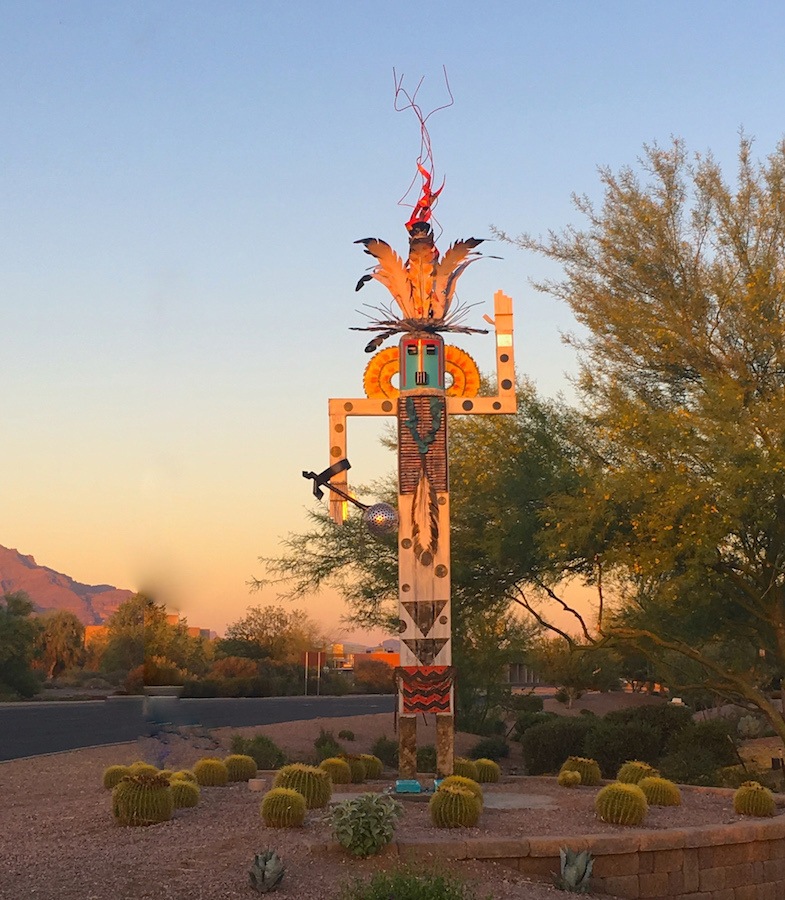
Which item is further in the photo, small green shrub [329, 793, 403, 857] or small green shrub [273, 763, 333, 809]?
small green shrub [273, 763, 333, 809]

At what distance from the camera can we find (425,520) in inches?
602

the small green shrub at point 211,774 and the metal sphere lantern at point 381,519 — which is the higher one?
the metal sphere lantern at point 381,519

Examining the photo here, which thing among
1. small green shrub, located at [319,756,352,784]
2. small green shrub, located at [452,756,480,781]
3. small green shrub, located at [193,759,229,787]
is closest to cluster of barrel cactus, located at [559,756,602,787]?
small green shrub, located at [452,756,480,781]

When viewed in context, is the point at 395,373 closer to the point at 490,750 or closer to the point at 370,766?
the point at 370,766

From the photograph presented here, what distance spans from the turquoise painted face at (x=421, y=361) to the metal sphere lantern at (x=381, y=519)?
1.63 meters

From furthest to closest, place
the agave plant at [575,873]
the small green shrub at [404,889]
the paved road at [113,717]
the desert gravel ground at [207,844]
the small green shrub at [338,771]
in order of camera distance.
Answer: the paved road at [113,717], the small green shrub at [338,771], the agave plant at [575,873], the desert gravel ground at [207,844], the small green shrub at [404,889]

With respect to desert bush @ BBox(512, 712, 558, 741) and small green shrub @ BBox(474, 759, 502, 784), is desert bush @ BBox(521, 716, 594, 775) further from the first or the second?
desert bush @ BBox(512, 712, 558, 741)

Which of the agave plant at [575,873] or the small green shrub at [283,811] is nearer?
the agave plant at [575,873]

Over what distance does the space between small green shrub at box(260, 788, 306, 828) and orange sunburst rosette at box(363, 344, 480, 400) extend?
5.72 m

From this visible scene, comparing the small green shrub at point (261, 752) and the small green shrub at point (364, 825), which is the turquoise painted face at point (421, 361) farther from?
the small green shrub at point (261, 752)

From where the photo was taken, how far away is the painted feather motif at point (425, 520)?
50.0 feet

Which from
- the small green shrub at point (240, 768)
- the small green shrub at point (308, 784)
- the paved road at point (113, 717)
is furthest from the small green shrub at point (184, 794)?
the paved road at point (113, 717)

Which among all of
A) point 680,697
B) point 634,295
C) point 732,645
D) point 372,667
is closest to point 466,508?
point 634,295

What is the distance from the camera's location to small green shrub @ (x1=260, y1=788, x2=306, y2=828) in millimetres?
12273
